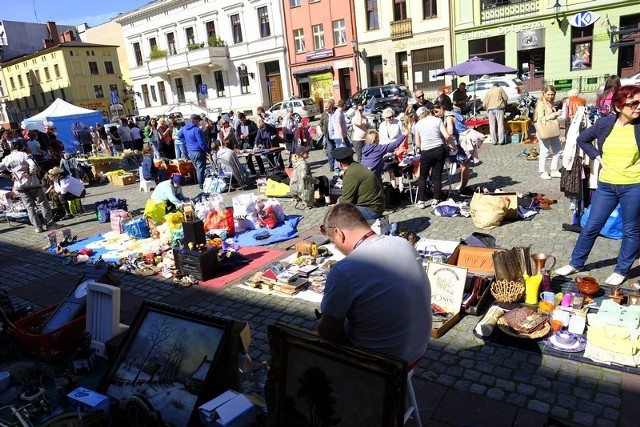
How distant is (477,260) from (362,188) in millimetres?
2009

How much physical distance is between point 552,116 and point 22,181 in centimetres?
1060

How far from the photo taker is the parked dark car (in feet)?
74.1

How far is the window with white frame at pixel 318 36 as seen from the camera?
109 ft

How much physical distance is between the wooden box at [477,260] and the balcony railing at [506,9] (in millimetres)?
24549

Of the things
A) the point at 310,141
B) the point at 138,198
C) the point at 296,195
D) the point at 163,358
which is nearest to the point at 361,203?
the point at 296,195

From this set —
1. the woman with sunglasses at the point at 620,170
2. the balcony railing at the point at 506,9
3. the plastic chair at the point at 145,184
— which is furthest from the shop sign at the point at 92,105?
the woman with sunglasses at the point at 620,170

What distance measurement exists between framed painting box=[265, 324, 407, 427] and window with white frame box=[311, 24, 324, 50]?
108 feet

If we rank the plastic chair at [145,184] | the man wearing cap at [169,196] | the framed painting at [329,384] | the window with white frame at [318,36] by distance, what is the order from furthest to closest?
the window with white frame at [318,36], the plastic chair at [145,184], the man wearing cap at [169,196], the framed painting at [329,384]

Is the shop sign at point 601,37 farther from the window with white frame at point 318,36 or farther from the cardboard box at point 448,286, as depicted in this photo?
the cardboard box at point 448,286

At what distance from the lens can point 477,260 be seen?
544cm

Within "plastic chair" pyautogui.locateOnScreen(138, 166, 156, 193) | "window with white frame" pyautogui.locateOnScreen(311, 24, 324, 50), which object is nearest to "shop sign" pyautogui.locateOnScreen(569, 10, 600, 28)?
"window with white frame" pyautogui.locateOnScreen(311, 24, 324, 50)

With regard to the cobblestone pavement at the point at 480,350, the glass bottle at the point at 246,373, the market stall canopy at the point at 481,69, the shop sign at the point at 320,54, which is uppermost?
the shop sign at the point at 320,54

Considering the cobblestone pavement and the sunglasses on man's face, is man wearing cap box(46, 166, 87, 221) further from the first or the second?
the sunglasses on man's face

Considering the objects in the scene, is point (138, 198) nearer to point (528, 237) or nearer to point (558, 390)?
point (528, 237)
